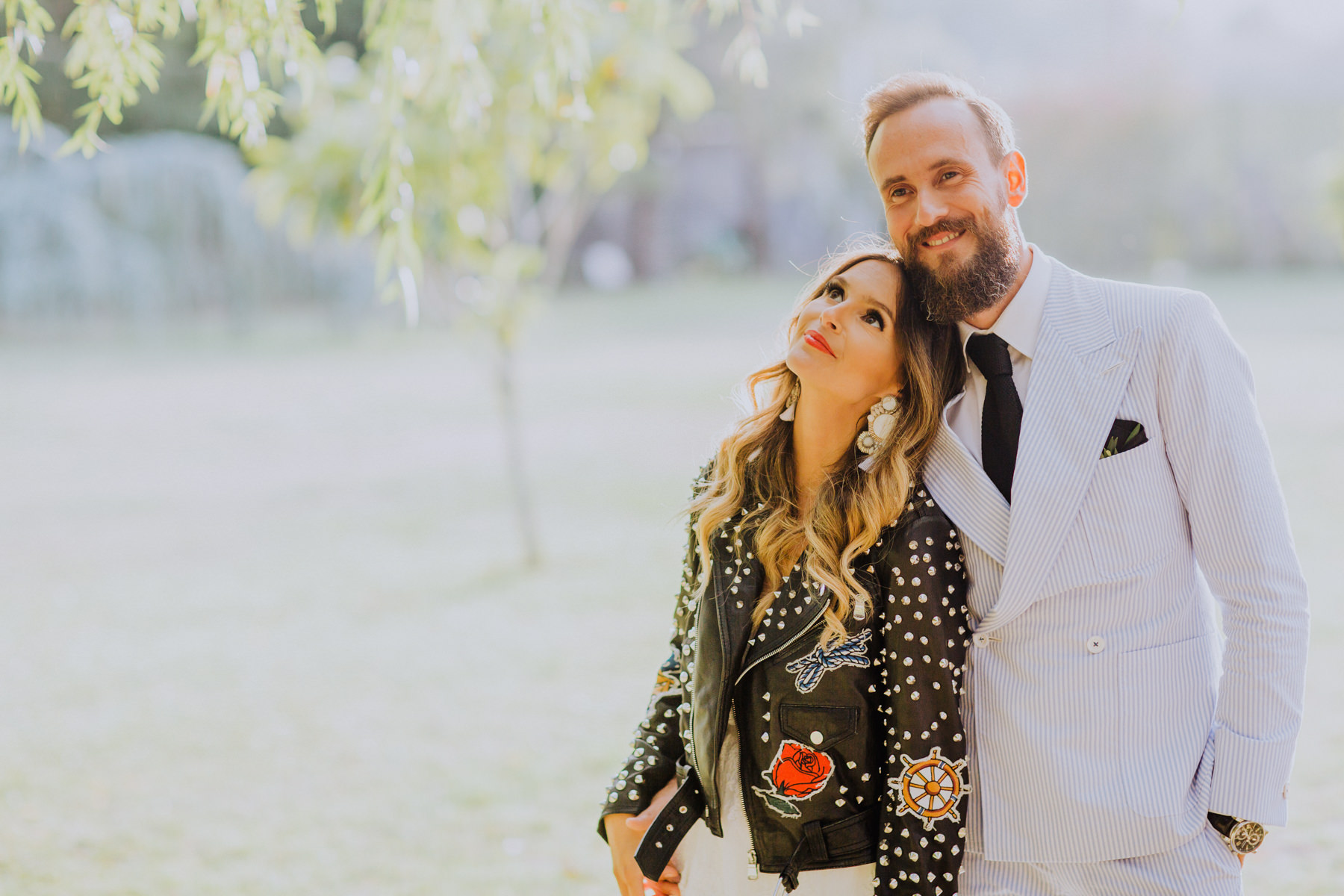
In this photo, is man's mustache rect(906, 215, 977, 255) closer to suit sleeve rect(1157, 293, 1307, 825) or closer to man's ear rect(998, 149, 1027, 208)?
man's ear rect(998, 149, 1027, 208)

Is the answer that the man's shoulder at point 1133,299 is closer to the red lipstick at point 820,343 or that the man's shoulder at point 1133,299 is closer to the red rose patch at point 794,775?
the red lipstick at point 820,343

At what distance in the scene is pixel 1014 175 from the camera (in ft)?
6.96

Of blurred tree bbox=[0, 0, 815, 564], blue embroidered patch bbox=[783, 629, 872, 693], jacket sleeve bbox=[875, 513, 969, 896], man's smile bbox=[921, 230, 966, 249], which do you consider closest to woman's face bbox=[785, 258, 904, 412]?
man's smile bbox=[921, 230, 966, 249]

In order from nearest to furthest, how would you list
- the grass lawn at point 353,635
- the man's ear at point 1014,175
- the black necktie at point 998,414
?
the black necktie at point 998,414, the man's ear at point 1014,175, the grass lawn at point 353,635

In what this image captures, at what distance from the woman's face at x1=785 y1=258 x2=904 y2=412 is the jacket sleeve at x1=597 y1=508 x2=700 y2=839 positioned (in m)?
0.46

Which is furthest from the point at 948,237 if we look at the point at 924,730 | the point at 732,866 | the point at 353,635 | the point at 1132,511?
the point at 353,635

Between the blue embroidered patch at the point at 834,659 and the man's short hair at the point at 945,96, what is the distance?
950mm

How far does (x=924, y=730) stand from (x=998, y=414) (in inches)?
23.3

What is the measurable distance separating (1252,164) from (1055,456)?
34760 mm

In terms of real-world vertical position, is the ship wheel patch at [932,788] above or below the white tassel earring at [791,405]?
below

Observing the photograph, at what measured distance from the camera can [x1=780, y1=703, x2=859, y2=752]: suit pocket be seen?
6.47 ft

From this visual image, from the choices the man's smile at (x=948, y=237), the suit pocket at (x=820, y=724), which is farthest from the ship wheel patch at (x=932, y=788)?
the man's smile at (x=948, y=237)

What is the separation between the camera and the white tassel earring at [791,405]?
7.74 ft

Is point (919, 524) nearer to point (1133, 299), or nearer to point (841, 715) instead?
point (841, 715)
